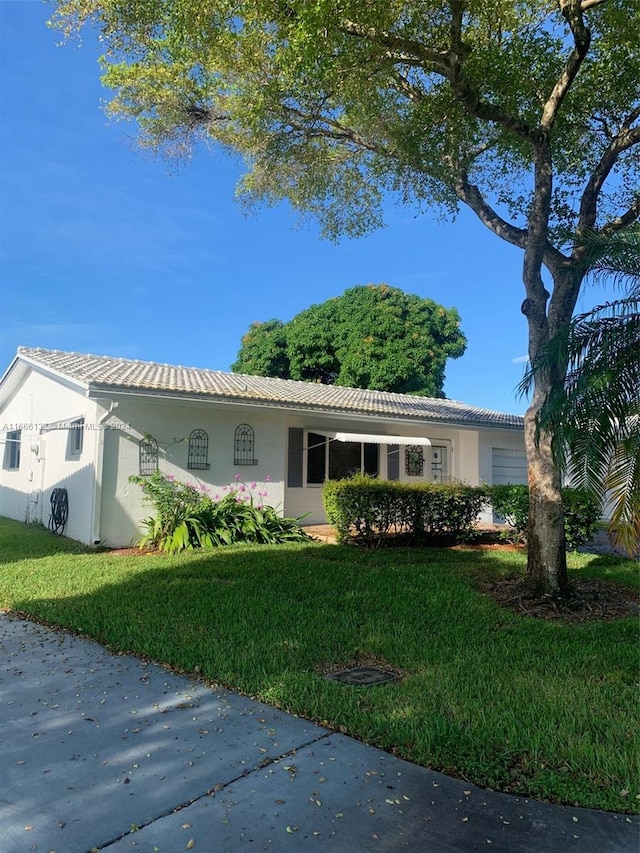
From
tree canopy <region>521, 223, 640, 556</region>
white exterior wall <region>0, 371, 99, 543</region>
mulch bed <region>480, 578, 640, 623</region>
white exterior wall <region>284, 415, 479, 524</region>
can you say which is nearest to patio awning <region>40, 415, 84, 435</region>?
white exterior wall <region>0, 371, 99, 543</region>

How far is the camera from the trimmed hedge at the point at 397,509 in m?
11.7

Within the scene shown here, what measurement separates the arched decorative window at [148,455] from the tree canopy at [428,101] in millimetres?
5960

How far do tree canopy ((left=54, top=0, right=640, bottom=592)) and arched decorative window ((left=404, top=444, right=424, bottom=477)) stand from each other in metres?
8.12

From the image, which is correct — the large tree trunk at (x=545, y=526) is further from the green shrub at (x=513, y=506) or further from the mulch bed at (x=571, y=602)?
the green shrub at (x=513, y=506)

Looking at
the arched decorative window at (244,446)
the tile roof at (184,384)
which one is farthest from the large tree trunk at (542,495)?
the arched decorative window at (244,446)

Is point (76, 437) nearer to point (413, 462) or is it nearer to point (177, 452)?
point (177, 452)

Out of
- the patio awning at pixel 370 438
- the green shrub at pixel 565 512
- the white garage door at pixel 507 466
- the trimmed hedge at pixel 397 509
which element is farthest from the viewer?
the white garage door at pixel 507 466

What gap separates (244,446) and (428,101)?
837 centimetres

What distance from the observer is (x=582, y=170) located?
436 inches

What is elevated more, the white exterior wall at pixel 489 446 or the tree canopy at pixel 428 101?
the tree canopy at pixel 428 101

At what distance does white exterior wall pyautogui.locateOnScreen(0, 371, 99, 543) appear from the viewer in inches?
489

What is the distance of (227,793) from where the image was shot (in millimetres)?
3234

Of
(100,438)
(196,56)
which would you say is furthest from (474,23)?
(100,438)

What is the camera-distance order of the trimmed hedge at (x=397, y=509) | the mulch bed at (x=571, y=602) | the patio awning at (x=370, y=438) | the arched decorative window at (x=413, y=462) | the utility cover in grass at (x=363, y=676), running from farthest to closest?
the arched decorative window at (x=413, y=462)
the patio awning at (x=370, y=438)
the trimmed hedge at (x=397, y=509)
the mulch bed at (x=571, y=602)
the utility cover in grass at (x=363, y=676)
